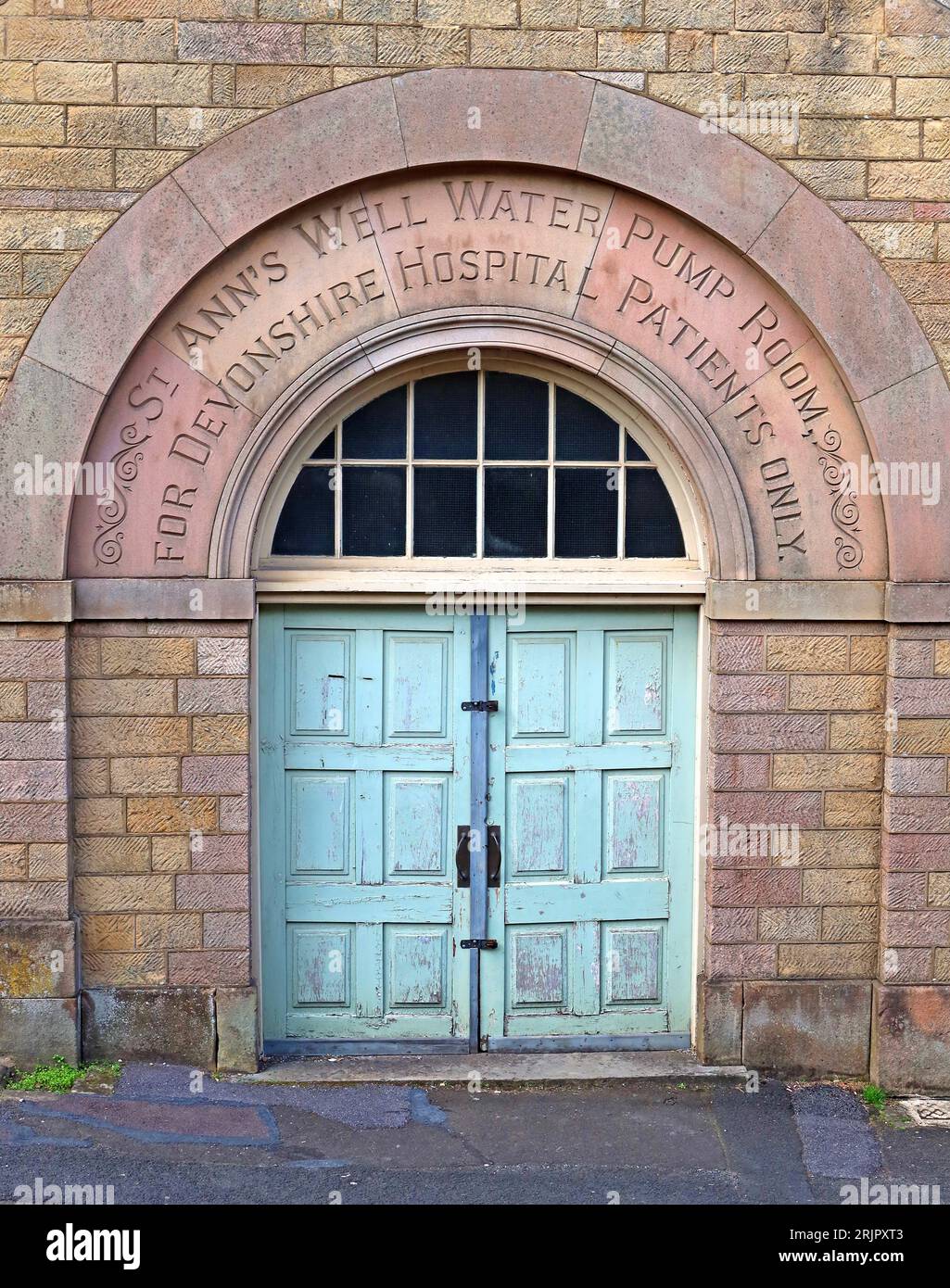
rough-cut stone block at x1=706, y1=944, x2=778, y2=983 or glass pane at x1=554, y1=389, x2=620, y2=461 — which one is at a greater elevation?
glass pane at x1=554, y1=389, x2=620, y2=461

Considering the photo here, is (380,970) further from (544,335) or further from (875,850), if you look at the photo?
(544,335)

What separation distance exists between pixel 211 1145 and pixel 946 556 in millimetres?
4523

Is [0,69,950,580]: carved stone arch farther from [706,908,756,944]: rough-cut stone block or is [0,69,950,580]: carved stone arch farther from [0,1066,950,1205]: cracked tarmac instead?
[0,1066,950,1205]: cracked tarmac

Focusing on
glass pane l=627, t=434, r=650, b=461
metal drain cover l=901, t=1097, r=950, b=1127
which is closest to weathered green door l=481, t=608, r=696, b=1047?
glass pane l=627, t=434, r=650, b=461

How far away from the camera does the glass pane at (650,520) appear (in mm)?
7074

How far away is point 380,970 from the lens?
7.20 m

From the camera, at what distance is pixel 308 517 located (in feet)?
23.0

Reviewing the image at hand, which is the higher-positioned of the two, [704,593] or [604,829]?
[704,593]

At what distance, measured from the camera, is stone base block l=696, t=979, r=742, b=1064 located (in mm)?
6992

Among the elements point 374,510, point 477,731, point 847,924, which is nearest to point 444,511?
point 374,510

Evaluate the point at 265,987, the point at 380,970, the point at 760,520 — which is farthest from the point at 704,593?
the point at 265,987

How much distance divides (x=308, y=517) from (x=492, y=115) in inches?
85.0

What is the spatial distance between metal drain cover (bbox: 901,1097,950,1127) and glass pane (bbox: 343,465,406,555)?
380 centimetres

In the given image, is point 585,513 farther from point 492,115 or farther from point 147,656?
point 147,656
